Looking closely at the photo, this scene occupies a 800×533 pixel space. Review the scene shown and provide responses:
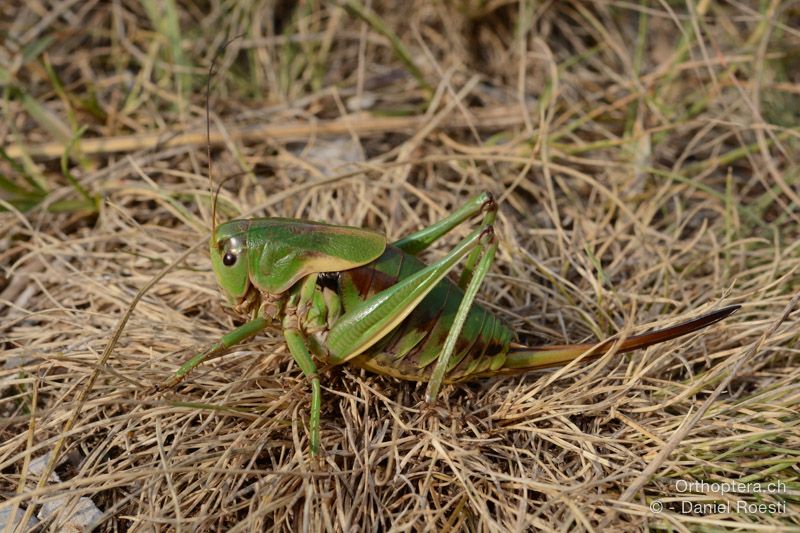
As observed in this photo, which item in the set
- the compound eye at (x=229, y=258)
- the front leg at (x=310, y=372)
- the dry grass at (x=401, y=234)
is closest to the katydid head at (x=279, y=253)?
the compound eye at (x=229, y=258)

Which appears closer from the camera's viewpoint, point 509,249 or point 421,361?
point 421,361

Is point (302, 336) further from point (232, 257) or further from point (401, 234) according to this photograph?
point (401, 234)

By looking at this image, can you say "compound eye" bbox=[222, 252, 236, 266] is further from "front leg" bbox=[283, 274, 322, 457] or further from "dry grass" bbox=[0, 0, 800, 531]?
"dry grass" bbox=[0, 0, 800, 531]

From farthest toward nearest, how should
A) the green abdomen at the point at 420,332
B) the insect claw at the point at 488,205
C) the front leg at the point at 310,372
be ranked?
the insect claw at the point at 488,205
the green abdomen at the point at 420,332
the front leg at the point at 310,372

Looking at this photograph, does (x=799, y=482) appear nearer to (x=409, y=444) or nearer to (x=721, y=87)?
(x=409, y=444)

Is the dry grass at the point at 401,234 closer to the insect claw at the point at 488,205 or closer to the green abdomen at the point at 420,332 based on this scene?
the green abdomen at the point at 420,332

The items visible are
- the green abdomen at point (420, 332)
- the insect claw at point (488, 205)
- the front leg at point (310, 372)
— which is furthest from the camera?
the insect claw at point (488, 205)

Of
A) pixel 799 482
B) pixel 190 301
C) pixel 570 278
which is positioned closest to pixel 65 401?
pixel 190 301

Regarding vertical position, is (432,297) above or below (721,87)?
above
